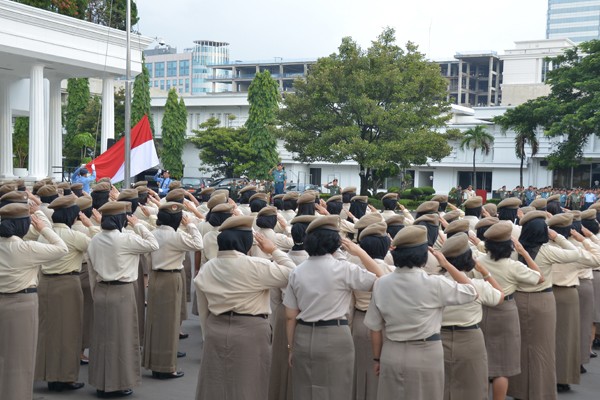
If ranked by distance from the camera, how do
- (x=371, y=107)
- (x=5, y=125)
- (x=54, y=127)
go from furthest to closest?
(x=371, y=107), (x=54, y=127), (x=5, y=125)

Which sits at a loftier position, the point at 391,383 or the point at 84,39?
the point at 84,39

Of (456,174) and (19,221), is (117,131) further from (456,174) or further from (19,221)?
(19,221)

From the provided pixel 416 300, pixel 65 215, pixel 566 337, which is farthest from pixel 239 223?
pixel 566 337

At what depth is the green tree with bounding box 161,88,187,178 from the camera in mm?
50000

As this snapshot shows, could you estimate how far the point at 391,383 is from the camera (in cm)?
506

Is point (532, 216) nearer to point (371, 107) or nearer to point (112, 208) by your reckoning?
point (112, 208)

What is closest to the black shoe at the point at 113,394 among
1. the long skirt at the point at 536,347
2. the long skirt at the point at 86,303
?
the long skirt at the point at 86,303

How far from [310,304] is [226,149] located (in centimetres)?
4270

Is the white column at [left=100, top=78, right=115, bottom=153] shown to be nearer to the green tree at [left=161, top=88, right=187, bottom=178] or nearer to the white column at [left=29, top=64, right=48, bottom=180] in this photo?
the white column at [left=29, top=64, right=48, bottom=180]

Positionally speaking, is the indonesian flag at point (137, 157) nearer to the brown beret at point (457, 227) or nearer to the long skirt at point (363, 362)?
the brown beret at point (457, 227)

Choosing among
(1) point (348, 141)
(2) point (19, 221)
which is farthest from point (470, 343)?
(1) point (348, 141)

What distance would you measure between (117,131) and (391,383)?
147ft

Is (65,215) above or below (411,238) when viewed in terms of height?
below

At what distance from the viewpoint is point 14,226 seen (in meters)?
6.42
